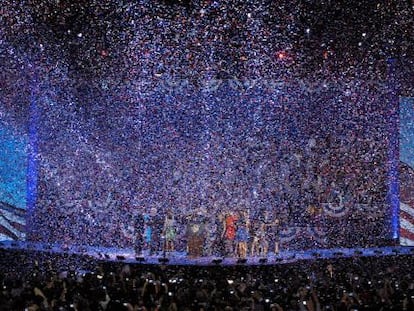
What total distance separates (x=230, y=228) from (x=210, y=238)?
4.27 feet

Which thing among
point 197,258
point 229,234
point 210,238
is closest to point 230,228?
point 229,234

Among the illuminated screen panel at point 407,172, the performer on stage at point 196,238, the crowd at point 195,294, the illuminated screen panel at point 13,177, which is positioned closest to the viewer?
the crowd at point 195,294

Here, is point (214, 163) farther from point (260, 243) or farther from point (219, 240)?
point (260, 243)

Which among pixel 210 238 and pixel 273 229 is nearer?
pixel 210 238

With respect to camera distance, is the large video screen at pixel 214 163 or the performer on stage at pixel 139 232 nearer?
the performer on stage at pixel 139 232

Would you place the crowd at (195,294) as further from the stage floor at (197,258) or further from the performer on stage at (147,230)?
the performer on stage at (147,230)

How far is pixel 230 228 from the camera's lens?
1742 cm

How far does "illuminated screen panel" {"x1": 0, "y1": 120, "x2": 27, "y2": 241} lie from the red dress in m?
6.54

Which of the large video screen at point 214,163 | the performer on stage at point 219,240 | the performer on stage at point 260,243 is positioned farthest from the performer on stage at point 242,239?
the large video screen at point 214,163

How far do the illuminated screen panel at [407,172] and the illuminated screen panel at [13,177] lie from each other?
11.4m

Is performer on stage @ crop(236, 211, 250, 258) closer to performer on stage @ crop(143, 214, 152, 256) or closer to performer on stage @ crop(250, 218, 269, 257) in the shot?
performer on stage @ crop(250, 218, 269, 257)

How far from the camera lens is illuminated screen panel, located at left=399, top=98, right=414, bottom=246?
19844 millimetres

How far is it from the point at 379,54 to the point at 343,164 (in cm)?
343

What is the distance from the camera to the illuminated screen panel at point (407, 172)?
1984 cm
